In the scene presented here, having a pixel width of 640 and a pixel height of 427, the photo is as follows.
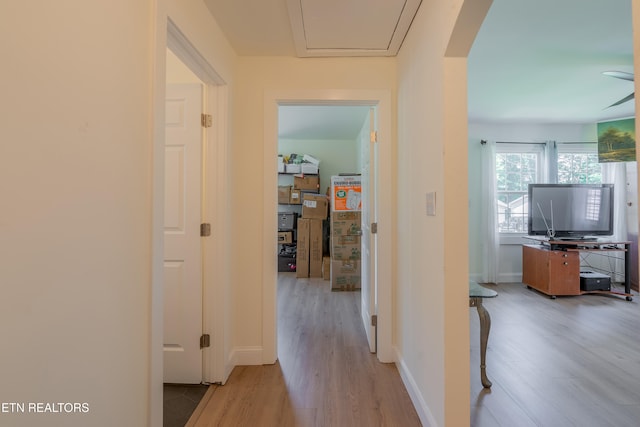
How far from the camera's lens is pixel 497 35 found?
218 cm

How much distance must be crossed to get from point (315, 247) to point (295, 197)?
1.05m

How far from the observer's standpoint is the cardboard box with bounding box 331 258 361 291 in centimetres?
407

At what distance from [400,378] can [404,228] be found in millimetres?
1083

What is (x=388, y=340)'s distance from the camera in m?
2.16

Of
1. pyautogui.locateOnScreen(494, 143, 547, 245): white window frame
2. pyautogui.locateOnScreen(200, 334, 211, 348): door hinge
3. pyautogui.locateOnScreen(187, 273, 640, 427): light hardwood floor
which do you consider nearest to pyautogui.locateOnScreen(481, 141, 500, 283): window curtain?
pyautogui.locateOnScreen(494, 143, 547, 245): white window frame

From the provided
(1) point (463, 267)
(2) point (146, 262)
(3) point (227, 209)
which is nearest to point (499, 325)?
(1) point (463, 267)

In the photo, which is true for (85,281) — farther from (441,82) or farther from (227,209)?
(441,82)

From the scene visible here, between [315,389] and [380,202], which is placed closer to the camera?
[315,389]

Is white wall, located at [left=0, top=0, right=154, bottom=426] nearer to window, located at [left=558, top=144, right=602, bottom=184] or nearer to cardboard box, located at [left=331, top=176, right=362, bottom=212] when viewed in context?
cardboard box, located at [left=331, top=176, right=362, bottom=212]

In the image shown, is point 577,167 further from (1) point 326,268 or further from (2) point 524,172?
(1) point 326,268

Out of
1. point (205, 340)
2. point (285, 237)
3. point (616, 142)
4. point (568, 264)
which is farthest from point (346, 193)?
point (616, 142)

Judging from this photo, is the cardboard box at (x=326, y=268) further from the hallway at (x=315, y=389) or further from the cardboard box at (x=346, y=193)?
the hallway at (x=315, y=389)

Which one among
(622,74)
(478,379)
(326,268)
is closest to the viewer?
(478,379)

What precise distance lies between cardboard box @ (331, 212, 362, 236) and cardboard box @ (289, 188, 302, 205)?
3.86 feet
